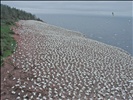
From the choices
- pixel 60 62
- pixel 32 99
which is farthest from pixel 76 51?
pixel 32 99

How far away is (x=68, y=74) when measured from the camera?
64.0 ft

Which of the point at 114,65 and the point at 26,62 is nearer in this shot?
the point at 26,62

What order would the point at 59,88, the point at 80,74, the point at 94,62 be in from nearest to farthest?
the point at 59,88 < the point at 80,74 < the point at 94,62

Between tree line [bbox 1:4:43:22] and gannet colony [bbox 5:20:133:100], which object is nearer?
gannet colony [bbox 5:20:133:100]

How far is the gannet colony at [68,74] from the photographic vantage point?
16297mm

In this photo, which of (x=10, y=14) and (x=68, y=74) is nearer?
(x=68, y=74)

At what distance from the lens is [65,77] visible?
61.6 feet

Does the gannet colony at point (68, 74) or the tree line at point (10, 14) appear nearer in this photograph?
the gannet colony at point (68, 74)

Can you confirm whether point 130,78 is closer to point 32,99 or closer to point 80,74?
point 80,74

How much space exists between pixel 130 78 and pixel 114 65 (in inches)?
129

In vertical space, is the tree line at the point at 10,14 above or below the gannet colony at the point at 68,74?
below

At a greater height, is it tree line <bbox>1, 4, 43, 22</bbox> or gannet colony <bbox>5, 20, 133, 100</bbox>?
gannet colony <bbox>5, 20, 133, 100</bbox>

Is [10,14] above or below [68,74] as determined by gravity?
below

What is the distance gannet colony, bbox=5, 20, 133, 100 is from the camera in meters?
16.3
